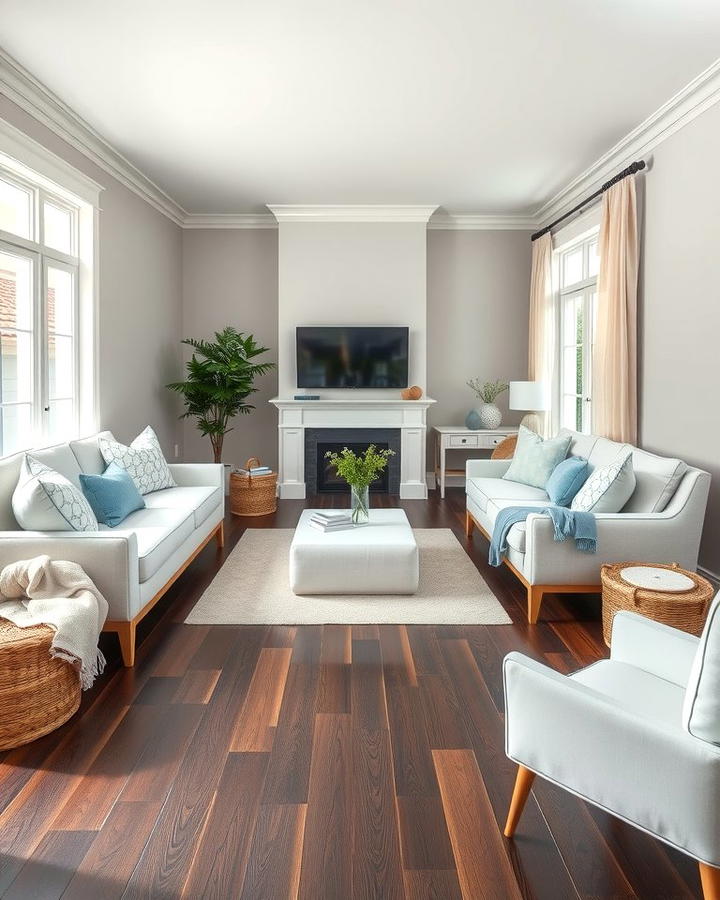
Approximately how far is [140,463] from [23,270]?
1377 mm

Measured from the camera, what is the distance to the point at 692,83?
3652 mm

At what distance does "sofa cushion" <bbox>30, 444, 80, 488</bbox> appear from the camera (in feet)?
11.6

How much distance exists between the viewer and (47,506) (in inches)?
118

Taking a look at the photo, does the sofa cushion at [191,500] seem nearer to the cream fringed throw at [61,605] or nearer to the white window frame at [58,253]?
the white window frame at [58,253]

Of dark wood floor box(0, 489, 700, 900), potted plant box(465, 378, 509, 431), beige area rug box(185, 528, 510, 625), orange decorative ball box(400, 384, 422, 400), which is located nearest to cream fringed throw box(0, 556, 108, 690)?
dark wood floor box(0, 489, 700, 900)

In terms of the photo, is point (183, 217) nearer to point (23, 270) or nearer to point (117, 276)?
point (117, 276)

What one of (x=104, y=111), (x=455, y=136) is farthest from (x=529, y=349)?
(x=104, y=111)

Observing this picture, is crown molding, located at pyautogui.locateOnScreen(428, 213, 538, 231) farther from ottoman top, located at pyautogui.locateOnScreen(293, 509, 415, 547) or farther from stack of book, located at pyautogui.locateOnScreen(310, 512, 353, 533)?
stack of book, located at pyautogui.locateOnScreen(310, 512, 353, 533)

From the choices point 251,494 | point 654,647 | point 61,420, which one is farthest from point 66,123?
point 654,647

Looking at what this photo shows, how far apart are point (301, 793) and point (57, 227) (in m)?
3.99

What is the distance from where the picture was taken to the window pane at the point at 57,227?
4.25m

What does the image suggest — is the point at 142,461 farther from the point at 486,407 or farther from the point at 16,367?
the point at 486,407

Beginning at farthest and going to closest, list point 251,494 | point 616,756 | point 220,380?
1. point 220,380
2. point 251,494
3. point 616,756

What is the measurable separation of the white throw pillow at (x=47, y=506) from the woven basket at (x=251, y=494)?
274 centimetres
